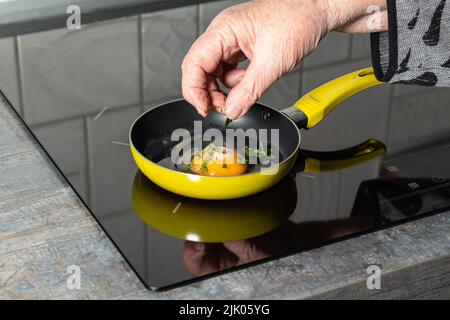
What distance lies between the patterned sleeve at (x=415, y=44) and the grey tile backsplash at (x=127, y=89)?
4.2 inches

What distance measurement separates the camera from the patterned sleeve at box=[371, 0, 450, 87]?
0.91m

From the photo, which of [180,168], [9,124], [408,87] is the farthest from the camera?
[408,87]

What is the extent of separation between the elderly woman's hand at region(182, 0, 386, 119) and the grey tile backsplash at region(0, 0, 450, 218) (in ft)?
0.47

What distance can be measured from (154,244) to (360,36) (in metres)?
0.73

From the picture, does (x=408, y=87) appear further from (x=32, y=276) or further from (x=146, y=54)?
(x=32, y=276)

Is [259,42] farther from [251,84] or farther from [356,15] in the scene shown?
[356,15]

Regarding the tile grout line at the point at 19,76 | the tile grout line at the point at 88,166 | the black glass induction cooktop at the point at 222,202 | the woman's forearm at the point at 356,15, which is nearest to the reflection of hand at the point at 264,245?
the black glass induction cooktop at the point at 222,202

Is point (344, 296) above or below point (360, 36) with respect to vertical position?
below

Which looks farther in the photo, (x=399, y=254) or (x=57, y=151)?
(x=57, y=151)

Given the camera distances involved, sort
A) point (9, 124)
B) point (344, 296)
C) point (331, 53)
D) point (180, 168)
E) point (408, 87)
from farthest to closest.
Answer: point (331, 53) → point (408, 87) → point (9, 124) → point (180, 168) → point (344, 296)

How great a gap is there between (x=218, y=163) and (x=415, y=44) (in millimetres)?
292

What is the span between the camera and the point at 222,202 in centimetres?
87

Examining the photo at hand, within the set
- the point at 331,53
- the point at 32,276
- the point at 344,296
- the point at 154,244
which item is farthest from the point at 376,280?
the point at 331,53

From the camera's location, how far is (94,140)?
1002mm
